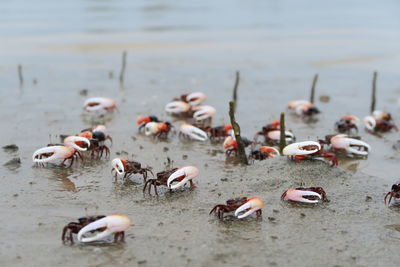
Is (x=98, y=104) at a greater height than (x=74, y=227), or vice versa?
(x=74, y=227)

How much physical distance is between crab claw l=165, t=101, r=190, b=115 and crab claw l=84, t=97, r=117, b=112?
942 millimetres

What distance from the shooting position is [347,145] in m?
7.93

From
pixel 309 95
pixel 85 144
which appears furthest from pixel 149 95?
pixel 85 144

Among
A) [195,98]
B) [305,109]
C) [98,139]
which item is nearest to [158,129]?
[98,139]

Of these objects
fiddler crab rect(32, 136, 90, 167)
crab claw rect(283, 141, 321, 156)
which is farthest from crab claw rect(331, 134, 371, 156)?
fiddler crab rect(32, 136, 90, 167)

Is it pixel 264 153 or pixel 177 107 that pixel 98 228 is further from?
pixel 177 107

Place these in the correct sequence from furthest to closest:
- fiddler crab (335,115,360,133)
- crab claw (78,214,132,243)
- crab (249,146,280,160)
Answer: fiddler crab (335,115,360,133) < crab (249,146,280,160) < crab claw (78,214,132,243)

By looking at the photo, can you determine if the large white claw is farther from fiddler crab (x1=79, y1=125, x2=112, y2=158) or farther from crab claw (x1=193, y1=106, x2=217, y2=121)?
crab claw (x1=193, y1=106, x2=217, y2=121)

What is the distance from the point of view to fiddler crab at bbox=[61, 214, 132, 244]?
192 inches

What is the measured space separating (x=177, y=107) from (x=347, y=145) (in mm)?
3214

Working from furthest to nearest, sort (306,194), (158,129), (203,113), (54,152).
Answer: (203,113), (158,129), (54,152), (306,194)

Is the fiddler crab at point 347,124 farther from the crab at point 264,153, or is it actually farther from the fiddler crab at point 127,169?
the fiddler crab at point 127,169

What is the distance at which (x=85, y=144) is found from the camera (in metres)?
7.59

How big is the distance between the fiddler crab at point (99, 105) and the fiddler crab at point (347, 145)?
3812 mm
